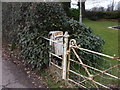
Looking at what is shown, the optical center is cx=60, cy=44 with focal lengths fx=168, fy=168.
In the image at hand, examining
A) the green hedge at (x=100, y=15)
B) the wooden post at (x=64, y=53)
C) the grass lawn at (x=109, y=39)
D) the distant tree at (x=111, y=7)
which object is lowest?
the grass lawn at (x=109, y=39)

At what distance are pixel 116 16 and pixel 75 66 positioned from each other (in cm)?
1494

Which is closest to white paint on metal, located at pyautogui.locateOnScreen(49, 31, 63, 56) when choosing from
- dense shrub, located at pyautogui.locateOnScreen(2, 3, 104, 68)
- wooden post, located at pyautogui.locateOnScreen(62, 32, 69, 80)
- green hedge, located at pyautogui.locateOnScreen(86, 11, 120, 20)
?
dense shrub, located at pyautogui.locateOnScreen(2, 3, 104, 68)

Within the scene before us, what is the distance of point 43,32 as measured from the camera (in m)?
4.38

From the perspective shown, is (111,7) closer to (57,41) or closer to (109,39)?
(109,39)

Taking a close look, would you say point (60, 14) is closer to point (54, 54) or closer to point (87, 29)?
point (87, 29)

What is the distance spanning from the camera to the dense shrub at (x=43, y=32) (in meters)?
4.08

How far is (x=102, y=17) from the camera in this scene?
18578 millimetres

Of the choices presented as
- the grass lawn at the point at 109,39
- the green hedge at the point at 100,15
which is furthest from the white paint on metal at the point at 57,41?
the green hedge at the point at 100,15

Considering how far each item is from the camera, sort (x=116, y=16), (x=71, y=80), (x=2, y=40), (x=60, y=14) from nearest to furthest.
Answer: (x=71, y=80) → (x=60, y=14) → (x=2, y=40) → (x=116, y=16)

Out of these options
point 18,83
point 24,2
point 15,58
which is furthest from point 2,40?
point 18,83

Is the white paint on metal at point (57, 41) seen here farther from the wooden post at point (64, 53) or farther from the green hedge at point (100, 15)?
the green hedge at point (100, 15)

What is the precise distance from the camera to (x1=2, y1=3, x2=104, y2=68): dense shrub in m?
4.08

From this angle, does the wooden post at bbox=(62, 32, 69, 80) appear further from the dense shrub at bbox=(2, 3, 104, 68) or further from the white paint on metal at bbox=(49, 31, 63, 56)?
the dense shrub at bbox=(2, 3, 104, 68)

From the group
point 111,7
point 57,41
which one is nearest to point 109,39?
point 57,41
